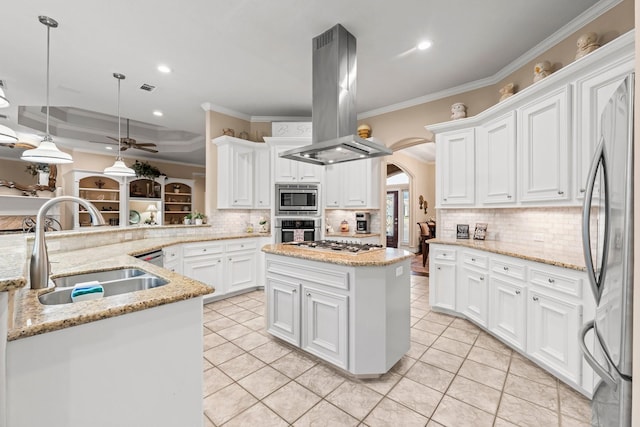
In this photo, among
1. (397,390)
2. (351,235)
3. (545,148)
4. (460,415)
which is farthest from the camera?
(351,235)

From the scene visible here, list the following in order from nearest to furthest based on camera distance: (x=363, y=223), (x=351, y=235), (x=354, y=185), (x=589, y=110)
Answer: (x=589, y=110), (x=351, y=235), (x=354, y=185), (x=363, y=223)

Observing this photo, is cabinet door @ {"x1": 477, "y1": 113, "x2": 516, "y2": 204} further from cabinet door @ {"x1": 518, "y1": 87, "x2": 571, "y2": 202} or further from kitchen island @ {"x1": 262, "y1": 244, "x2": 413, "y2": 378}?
kitchen island @ {"x1": 262, "y1": 244, "x2": 413, "y2": 378}

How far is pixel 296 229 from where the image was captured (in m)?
4.44

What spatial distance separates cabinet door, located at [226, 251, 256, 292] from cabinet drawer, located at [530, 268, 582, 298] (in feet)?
11.5

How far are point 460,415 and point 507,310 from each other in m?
1.22

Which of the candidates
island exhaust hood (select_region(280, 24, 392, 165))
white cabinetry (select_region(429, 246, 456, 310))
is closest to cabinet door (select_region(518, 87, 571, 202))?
white cabinetry (select_region(429, 246, 456, 310))

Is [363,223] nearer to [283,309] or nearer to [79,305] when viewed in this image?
[283,309]

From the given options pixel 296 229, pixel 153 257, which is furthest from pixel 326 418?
pixel 296 229

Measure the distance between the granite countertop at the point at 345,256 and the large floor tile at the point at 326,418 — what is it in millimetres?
940

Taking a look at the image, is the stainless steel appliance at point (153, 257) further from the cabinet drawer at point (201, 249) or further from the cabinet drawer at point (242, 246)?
the cabinet drawer at point (242, 246)

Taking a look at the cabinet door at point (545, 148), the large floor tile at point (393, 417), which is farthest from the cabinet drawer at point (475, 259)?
the large floor tile at point (393, 417)

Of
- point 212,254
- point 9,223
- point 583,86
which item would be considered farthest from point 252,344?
point 9,223

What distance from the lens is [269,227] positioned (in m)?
4.80

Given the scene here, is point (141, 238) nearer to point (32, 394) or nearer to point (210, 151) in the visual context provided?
point (210, 151)
